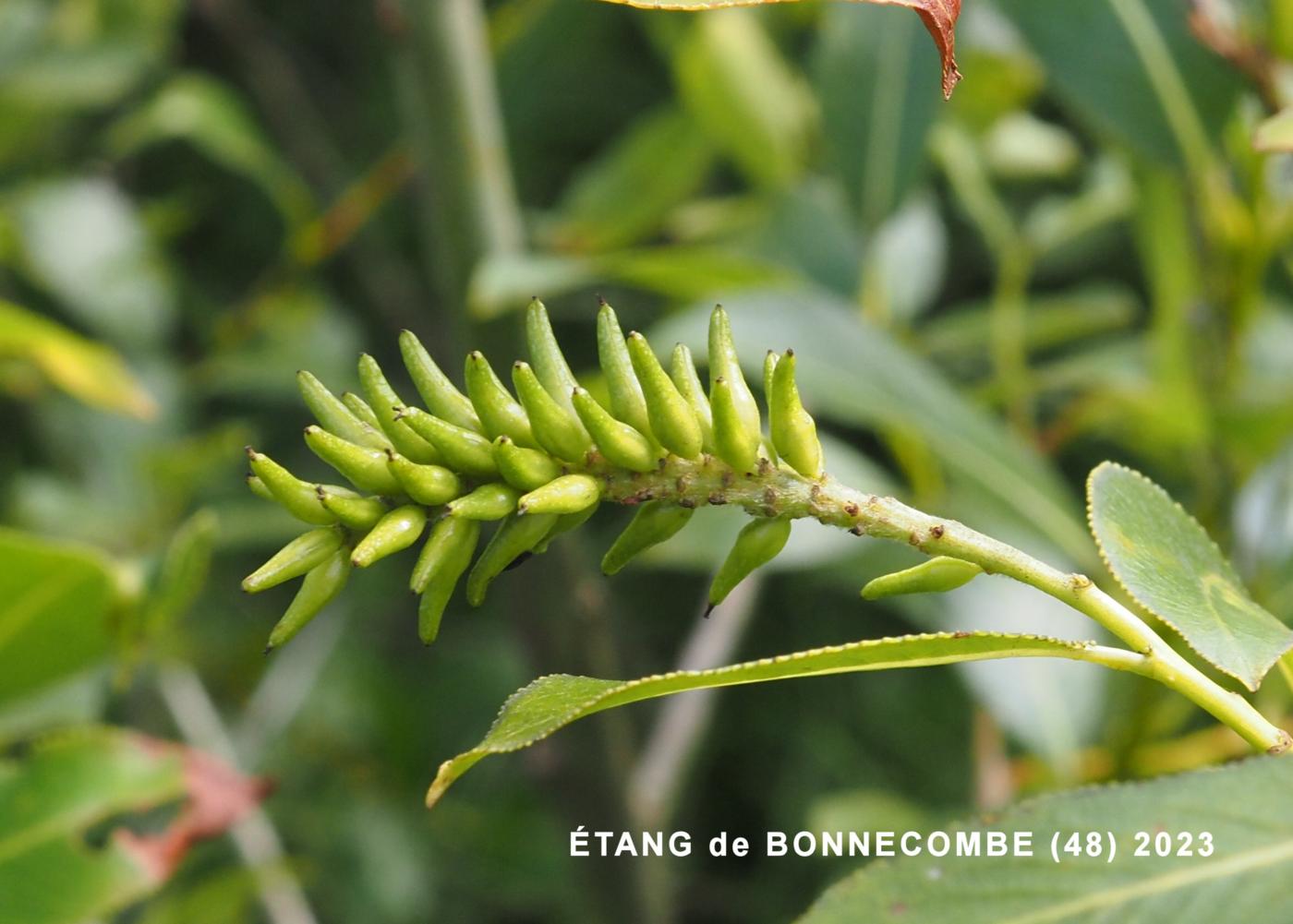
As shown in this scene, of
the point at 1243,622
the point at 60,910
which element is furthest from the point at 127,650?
the point at 1243,622

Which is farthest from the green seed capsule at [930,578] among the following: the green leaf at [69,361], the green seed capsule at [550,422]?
the green leaf at [69,361]

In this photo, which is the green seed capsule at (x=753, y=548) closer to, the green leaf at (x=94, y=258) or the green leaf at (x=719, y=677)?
the green leaf at (x=719, y=677)

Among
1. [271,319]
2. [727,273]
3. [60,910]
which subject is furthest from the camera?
[271,319]

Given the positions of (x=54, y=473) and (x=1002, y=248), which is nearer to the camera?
(x=1002, y=248)

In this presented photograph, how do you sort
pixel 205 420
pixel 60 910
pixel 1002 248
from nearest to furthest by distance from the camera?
pixel 60 910 < pixel 1002 248 < pixel 205 420

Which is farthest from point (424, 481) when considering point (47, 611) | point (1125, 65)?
point (1125, 65)

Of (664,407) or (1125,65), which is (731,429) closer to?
(664,407)

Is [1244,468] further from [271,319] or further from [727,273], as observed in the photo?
[271,319]
